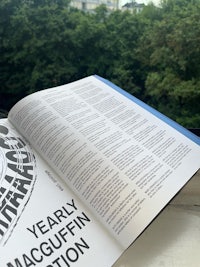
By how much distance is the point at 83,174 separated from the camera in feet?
1.30

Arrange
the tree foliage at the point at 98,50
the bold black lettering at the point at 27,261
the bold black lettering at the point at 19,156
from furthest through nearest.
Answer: the tree foliage at the point at 98,50
the bold black lettering at the point at 19,156
the bold black lettering at the point at 27,261

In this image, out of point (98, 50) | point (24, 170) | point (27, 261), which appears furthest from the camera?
point (98, 50)

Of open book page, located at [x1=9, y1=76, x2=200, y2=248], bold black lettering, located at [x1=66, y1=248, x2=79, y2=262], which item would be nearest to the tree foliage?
open book page, located at [x1=9, y1=76, x2=200, y2=248]

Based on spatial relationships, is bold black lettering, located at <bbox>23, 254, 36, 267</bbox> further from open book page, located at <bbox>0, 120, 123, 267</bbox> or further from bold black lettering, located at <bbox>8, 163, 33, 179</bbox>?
bold black lettering, located at <bbox>8, 163, 33, 179</bbox>

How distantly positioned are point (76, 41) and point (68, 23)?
64 mm

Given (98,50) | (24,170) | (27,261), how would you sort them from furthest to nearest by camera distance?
(98,50)
(24,170)
(27,261)

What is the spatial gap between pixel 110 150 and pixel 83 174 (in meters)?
0.04

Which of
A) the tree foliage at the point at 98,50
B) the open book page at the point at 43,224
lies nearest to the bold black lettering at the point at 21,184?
the open book page at the point at 43,224

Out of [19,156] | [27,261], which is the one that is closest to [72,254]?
[27,261]

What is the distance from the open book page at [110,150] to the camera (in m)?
0.36

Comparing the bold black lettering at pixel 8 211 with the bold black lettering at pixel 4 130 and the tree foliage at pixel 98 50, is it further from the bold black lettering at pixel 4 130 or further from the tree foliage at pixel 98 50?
the tree foliage at pixel 98 50

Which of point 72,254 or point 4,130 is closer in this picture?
point 72,254

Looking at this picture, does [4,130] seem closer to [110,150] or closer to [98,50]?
[110,150]

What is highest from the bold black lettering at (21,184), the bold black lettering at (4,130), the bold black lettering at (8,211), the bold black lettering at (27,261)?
the bold black lettering at (4,130)
